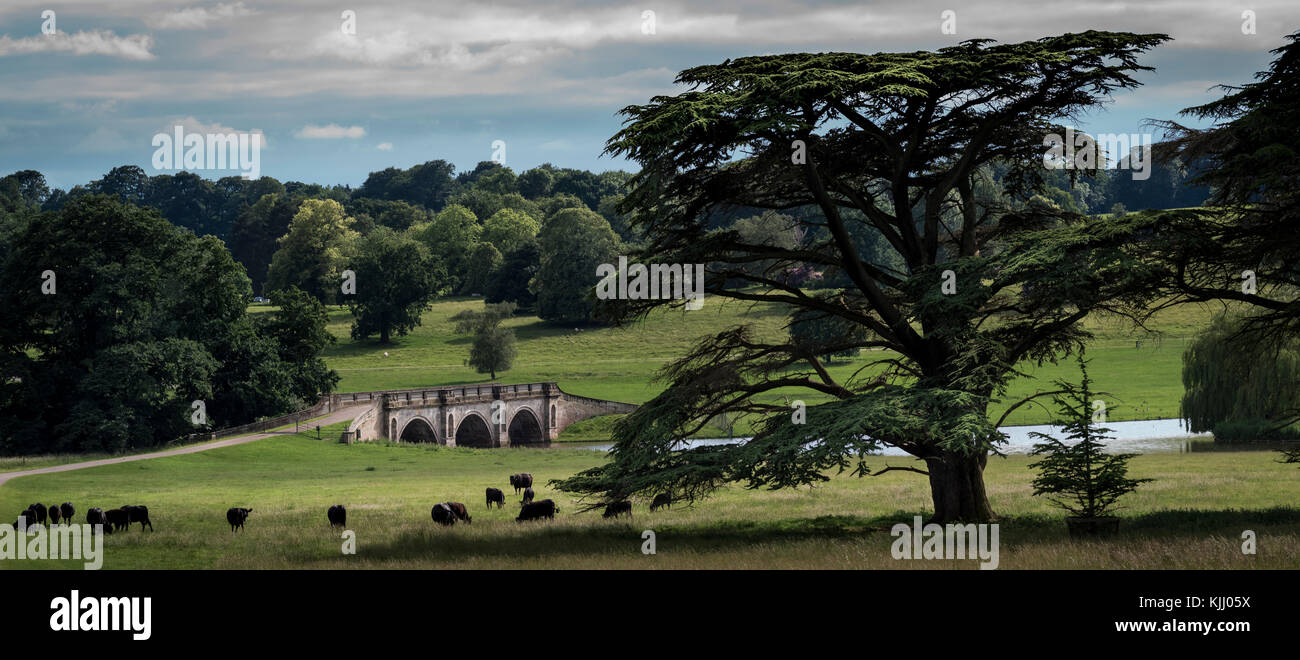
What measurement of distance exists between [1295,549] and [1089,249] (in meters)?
6.12

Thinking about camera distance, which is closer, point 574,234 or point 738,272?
point 738,272

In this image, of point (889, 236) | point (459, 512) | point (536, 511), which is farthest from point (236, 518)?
point (889, 236)

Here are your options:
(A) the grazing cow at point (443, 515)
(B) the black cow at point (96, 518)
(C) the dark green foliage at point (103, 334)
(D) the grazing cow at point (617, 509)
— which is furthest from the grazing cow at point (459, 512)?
(C) the dark green foliage at point (103, 334)

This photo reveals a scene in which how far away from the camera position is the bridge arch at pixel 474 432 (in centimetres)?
8544

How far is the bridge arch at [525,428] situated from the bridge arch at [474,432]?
5.39 feet

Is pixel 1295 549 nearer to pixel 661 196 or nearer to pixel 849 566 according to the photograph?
pixel 849 566

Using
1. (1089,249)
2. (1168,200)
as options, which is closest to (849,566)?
(1089,249)

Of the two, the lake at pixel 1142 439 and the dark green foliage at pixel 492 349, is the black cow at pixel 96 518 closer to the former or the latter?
the lake at pixel 1142 439

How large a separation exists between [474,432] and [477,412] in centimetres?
310

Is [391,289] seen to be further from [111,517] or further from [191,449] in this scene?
[111,517]

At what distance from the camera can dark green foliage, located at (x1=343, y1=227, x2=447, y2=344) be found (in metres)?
116

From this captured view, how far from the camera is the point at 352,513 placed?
3253cm

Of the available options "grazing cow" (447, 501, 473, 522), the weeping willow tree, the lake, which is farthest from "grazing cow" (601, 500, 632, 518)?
the weeping willow tree

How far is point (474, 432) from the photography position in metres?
86.8
